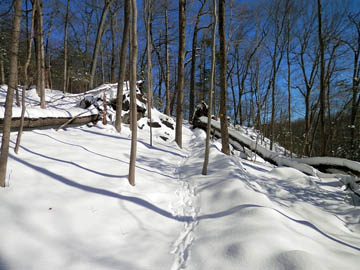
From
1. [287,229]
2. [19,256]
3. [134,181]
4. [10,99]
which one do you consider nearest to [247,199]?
[287,229]

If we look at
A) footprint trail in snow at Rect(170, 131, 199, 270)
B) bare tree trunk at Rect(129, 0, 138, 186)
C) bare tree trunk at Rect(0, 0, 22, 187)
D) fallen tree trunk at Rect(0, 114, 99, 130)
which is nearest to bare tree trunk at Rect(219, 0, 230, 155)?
footprint trail in snow at Rect(170, 131, 199, 270)

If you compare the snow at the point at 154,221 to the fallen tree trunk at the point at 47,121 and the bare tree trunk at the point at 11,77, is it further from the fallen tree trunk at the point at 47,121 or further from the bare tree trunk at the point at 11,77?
the fallen tree trunk at the point at 47,121

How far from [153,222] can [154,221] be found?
0.03 m

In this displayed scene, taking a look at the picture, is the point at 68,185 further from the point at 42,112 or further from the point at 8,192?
the point at 42,112

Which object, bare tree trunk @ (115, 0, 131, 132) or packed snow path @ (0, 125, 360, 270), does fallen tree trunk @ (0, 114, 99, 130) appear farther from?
bare tree trunk @ (115, 0, 131, 132)

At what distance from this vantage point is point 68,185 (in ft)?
8.84

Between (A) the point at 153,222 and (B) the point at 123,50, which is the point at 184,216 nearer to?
(A) the point at 153,222

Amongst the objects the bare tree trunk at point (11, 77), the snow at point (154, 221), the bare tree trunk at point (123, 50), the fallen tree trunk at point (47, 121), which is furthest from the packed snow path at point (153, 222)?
the bare tree trunk at point (123, 50)

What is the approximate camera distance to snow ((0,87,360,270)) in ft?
5.51

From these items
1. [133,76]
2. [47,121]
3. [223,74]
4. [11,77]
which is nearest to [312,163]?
[223,74]

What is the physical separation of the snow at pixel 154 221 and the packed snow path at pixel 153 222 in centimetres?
1

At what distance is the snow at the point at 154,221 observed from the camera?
1.68 metres

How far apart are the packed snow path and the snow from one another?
12 millimetres

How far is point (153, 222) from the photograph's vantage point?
2459 millimetres
